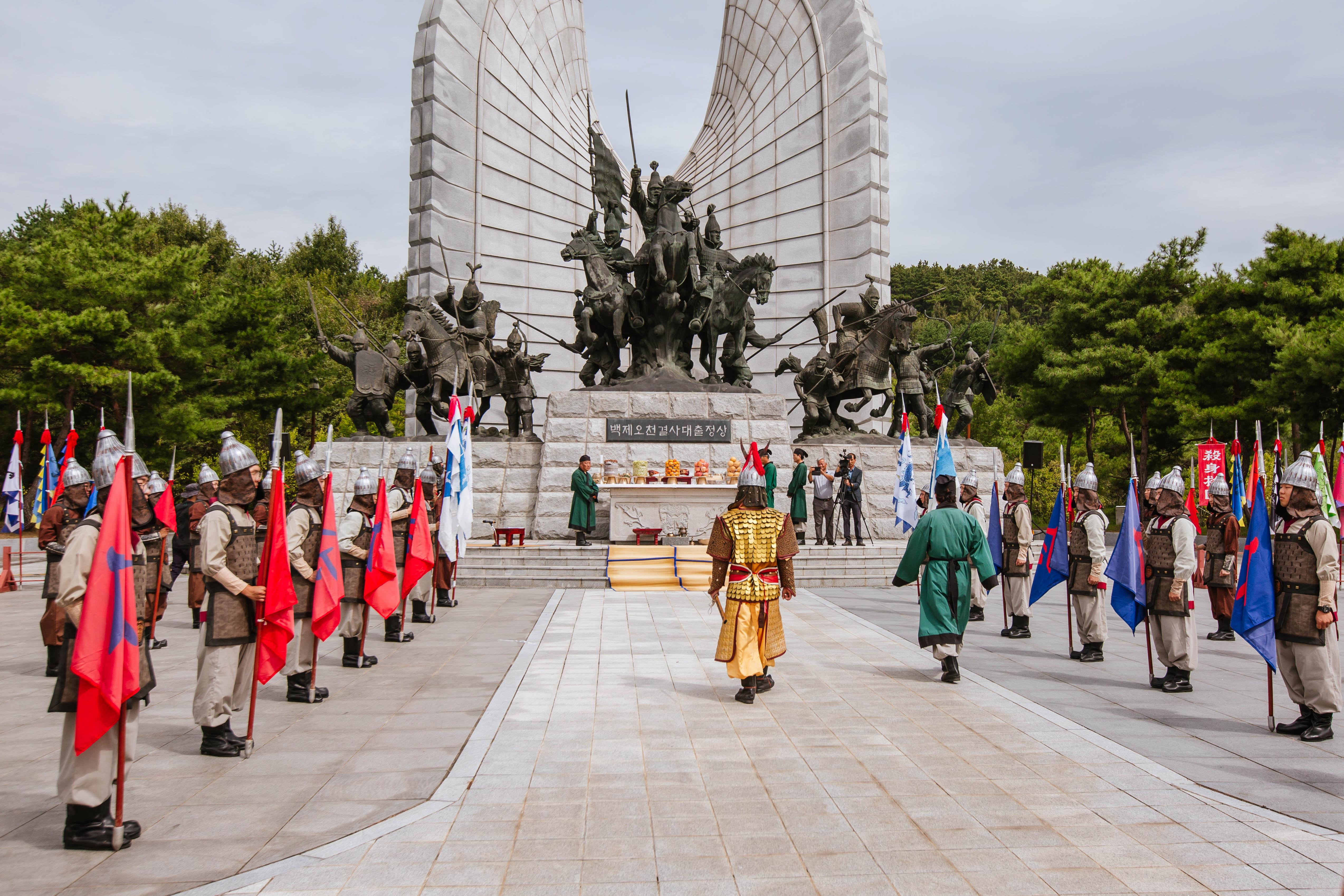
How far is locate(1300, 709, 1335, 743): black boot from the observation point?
18.2ft

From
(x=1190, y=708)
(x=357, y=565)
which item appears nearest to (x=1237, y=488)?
(x=1190, y=708)

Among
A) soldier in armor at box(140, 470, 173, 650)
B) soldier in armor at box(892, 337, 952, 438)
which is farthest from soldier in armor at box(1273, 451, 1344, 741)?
soldier in armor at box(892, 337, 952, 438)

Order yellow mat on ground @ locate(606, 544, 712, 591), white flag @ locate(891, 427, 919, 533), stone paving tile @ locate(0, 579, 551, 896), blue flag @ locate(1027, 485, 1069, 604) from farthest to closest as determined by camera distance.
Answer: yellow mat on ground @ locate(606, 544, 712, 591) < white flag @ locate(891, 427, 919, 533) < blue flag @ locate(1027, 485, 1069, 604) < stone paving tile @ locate(0, 579, 551, 896)

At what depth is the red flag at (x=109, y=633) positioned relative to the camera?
372 centimetres

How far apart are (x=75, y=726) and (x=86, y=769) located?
0.62 feet

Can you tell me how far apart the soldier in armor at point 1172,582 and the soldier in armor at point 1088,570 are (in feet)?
2.37

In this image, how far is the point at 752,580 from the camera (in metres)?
6.58

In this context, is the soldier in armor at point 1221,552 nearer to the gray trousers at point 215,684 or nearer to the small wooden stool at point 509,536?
the gray trousers at point 215,684

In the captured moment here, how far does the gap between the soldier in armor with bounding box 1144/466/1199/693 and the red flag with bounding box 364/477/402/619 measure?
20.8 feet

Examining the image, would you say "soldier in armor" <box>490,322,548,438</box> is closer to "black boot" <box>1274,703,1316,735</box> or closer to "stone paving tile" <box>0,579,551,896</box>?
"stone paving tile" <box>0,579,551,896</box>

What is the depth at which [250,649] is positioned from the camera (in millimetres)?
5422

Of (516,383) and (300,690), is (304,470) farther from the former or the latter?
(516,383)

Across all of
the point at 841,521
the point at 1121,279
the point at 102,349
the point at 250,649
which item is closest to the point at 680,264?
the point at 841,521

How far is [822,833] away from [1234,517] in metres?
7.35
